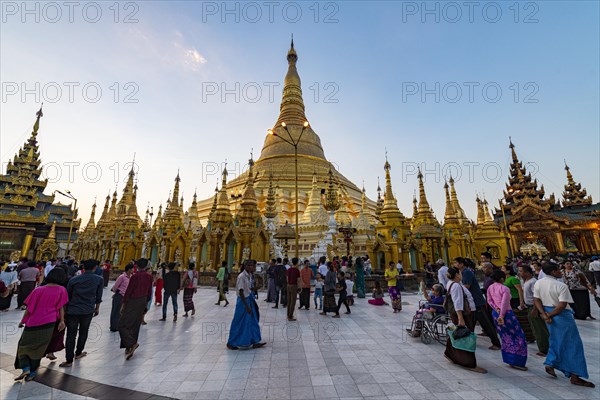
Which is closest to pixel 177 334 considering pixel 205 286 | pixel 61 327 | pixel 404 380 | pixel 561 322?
pixel 61 327

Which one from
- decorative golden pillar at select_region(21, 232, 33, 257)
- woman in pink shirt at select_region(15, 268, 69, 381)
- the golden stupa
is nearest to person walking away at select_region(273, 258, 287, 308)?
woman in pink shirt at select_region(15, 268, 69, 381)

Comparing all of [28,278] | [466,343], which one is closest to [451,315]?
[466,343]

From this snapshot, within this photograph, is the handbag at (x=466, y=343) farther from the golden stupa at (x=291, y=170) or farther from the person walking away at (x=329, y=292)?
the golden stupa at (x=291, y=170)

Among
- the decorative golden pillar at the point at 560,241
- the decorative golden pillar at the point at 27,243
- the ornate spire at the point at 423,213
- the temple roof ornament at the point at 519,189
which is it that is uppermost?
the temple roof ornament at the point at 519,189

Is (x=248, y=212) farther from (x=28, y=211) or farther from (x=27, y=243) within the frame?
(x=28, y=211)

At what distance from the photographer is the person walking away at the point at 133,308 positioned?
17.5 feet

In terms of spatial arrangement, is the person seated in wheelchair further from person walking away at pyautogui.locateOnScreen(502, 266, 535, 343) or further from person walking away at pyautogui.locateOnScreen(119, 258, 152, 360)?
person walking away at pyautogui.locateOnScreen(119, 258, 152, 360)

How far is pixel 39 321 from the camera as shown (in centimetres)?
454

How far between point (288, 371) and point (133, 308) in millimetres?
3315

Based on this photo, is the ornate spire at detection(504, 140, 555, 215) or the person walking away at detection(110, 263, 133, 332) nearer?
the person walking away at detection(110, 263, 133, 332)

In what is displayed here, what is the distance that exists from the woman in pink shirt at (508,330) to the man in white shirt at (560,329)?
36cm

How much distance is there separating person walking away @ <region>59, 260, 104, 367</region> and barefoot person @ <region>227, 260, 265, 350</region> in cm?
270

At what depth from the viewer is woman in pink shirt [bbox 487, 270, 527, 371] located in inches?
185

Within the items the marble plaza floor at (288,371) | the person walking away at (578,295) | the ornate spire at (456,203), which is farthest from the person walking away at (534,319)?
the ornate spire at (456,203)
